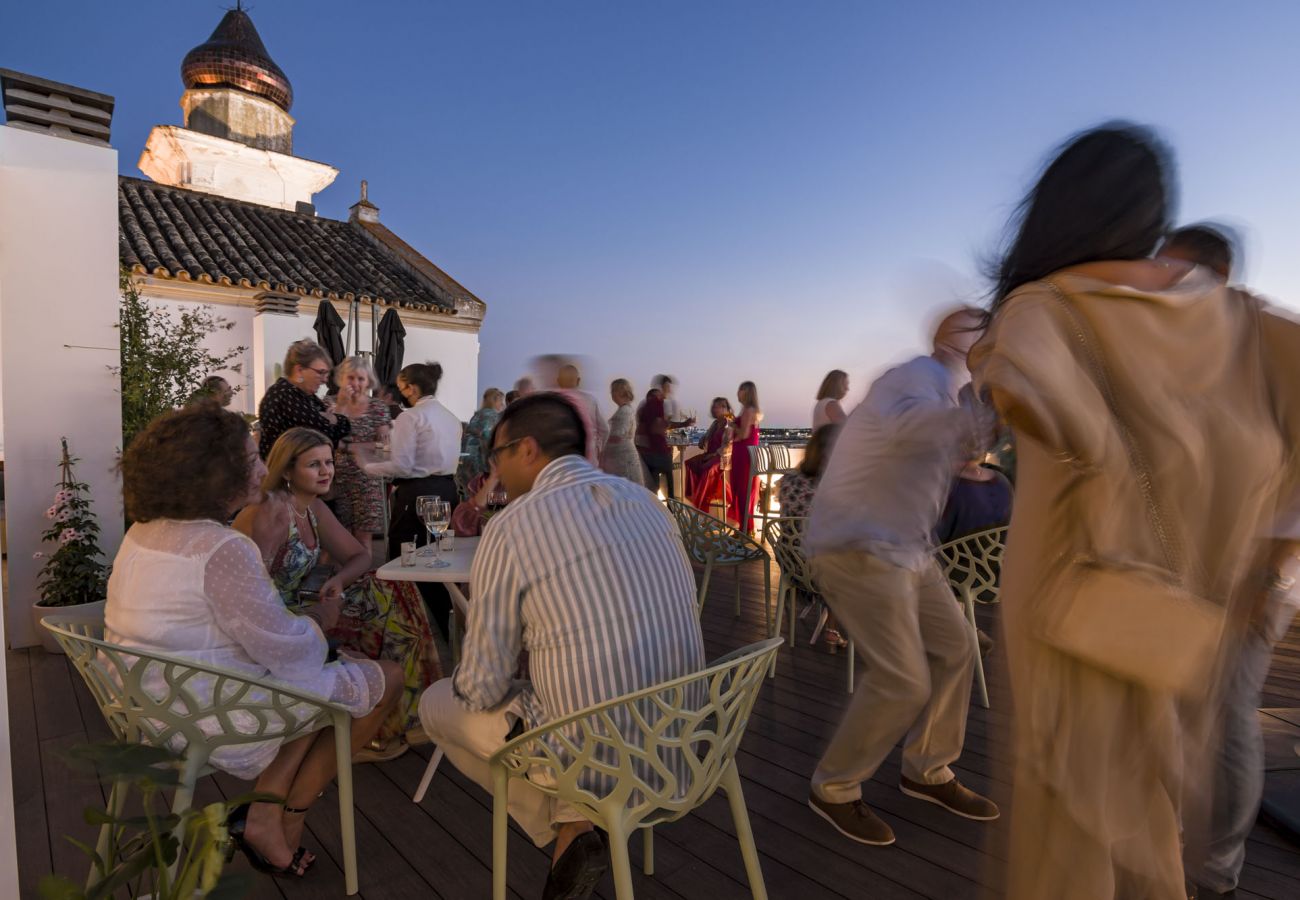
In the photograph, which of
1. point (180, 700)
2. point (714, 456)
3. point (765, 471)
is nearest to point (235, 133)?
point (714, 456)

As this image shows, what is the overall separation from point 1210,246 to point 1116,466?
107 centimetres

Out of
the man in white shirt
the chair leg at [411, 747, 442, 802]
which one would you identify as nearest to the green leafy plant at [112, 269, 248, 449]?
the man in white shirt

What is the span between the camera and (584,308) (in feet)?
51.1

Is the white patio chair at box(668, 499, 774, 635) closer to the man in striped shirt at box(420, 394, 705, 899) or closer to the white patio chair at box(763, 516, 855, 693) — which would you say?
the white patio chair at box(763, 516, 855, 693)

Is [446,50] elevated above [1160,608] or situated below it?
above

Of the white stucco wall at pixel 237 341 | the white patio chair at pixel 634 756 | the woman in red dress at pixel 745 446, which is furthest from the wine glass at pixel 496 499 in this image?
the white stucco wall at pixel 237 341

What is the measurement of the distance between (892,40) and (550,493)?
633cm

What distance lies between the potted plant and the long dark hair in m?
4.77

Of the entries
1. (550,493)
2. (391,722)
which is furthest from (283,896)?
(550,493)

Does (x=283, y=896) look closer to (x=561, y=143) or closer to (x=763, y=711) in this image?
(x=763, y=711)

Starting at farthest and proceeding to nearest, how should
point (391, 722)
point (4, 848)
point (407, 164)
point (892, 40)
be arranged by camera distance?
point (407, 164) → point (892, 40) → point (391, 722) → point (4, 848)

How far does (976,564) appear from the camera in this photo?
322 centimetres

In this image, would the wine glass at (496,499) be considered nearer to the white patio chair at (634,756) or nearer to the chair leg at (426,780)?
the chair leg at (426,780)

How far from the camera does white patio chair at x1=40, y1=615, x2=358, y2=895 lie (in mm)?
1592
